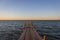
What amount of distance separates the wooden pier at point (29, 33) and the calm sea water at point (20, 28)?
52mm

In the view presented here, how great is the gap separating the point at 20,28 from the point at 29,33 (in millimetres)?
149

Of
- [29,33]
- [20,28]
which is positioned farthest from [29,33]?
[20,28]

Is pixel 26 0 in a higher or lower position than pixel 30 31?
higher

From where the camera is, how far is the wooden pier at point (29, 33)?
1.95 meters

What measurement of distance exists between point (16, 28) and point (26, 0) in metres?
0.43

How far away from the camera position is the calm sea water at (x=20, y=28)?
1911 mm

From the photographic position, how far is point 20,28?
1.98 metres

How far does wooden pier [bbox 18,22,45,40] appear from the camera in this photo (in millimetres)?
1951

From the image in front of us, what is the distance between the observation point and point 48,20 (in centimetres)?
195

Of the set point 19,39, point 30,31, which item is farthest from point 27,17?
point 19,39

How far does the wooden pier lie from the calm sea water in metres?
0.05

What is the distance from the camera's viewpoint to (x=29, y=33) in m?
1.97

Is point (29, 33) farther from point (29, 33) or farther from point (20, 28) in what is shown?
point (20, 28)

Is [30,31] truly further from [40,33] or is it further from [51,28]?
[51,28]
